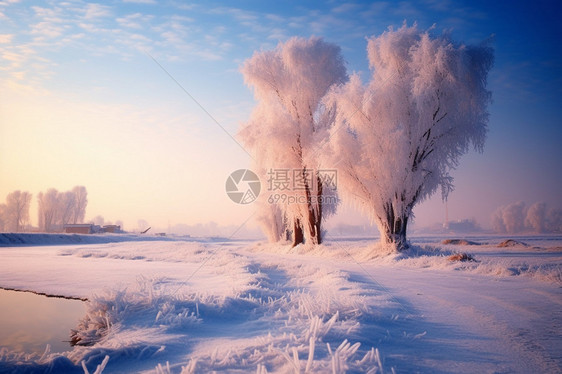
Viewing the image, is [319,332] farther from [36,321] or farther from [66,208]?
[66,208]

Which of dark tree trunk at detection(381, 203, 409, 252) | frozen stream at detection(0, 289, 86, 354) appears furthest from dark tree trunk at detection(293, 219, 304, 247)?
frozen stream at detection(0, 289, 86, 354)

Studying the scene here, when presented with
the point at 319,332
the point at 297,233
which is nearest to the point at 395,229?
the point at 297,233

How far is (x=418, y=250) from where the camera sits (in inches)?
464

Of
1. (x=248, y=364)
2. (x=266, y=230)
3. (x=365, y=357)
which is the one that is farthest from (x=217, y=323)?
(x=266, y=230)

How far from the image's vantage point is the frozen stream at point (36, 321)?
9.18ft

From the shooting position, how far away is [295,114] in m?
16.2

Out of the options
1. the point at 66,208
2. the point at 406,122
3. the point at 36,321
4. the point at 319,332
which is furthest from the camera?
the point at 66,208

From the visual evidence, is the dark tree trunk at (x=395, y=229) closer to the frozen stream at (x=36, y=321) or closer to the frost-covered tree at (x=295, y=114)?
the frost-covered tree at (x=295, y=114)

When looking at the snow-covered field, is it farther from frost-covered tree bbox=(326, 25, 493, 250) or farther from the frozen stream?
frost-covered tree bbox=(326, 25, 493, 250)

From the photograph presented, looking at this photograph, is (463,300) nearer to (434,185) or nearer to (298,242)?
(434,185)

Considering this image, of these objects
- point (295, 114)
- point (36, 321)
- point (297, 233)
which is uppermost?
point (295, 114)

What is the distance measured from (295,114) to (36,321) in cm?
1437

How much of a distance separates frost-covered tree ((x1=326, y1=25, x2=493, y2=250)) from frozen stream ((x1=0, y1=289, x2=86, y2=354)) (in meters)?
10.1

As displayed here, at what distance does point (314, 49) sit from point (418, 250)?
36.6 feet
